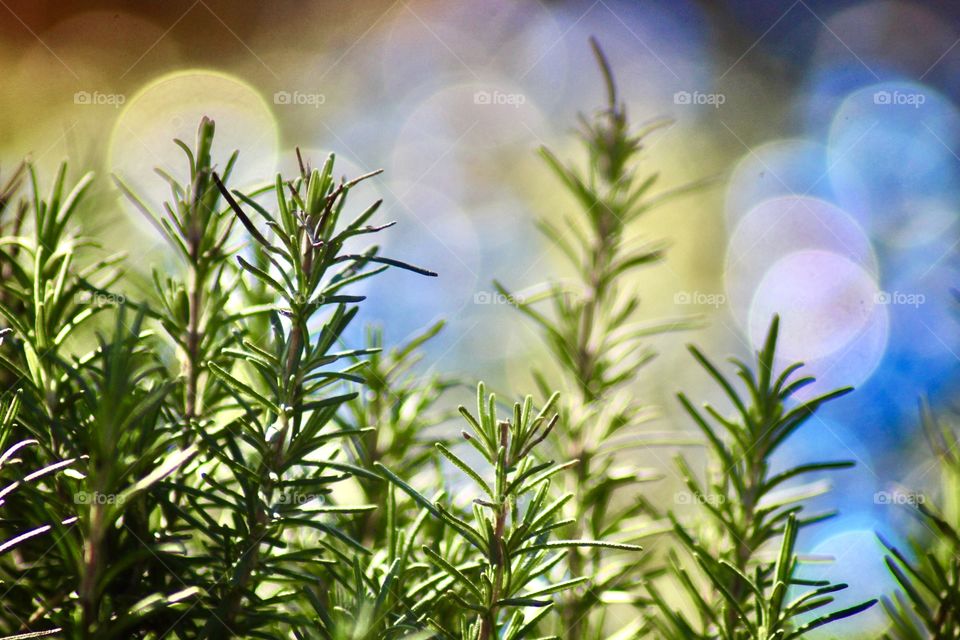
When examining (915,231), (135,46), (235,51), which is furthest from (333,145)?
(915,231)

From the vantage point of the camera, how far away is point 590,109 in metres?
1.60

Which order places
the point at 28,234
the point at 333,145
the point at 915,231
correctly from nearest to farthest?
the point at 28,234 < the point at 915,231 < the point at 333,145

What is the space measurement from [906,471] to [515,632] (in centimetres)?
51

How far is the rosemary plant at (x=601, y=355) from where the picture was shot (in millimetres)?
363

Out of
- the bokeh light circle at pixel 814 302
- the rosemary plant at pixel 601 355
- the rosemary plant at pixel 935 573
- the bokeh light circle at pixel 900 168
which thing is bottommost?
the rosemary plant at pixel 935 573

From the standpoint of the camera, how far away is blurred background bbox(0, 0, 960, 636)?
3.24 ft

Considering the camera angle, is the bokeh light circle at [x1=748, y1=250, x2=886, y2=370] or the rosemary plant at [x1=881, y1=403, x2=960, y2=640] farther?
the bokeh light circle at [x1=748, y1=250, x2=886, y2=370]

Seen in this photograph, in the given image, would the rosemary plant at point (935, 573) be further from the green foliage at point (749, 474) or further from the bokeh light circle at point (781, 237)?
the bokeh light circle at point (781, 237)

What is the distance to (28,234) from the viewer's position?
1.11 ft

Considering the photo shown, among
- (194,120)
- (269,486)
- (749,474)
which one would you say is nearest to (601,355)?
(749,474)

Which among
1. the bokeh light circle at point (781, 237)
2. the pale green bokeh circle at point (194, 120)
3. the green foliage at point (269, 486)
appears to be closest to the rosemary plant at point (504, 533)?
the green foliage at point (269, 486)

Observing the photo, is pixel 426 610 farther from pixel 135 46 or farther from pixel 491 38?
pixel 491 38

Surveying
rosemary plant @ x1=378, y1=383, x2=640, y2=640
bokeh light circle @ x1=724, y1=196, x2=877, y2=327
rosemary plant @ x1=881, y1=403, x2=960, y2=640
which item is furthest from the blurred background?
rosemary plant @ x1=378, y1=383, x2=640, y2=640

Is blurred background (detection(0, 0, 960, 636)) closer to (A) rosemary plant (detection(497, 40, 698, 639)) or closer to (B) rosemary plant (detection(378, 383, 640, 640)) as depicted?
(A) rosemary plant (detection(497, 40, 698, 639))
